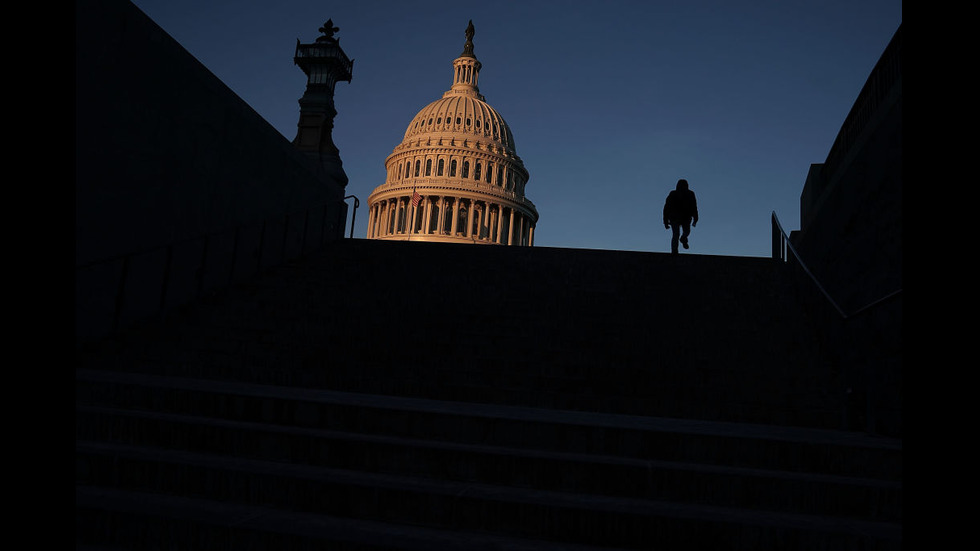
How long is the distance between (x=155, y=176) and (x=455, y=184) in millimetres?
74666

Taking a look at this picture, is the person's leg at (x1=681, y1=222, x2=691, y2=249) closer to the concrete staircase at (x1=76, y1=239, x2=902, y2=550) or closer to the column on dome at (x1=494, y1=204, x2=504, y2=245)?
the concrete staircase at (x1=76, y1=239, x2=902, y2=550)

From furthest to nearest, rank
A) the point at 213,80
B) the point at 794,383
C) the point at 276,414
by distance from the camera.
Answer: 1. the point at 213,80
2. the point at 794,383
3. the point at 276,414

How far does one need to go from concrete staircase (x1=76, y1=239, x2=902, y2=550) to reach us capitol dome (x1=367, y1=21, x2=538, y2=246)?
71.4 m

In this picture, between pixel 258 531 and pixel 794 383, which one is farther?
pixel 794 383

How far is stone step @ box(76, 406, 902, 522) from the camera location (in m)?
4.05

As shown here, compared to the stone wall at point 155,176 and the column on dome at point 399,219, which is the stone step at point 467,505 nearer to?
the stone wall at point 155,176

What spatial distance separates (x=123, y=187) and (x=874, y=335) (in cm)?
865

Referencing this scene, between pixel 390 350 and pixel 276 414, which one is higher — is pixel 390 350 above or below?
above

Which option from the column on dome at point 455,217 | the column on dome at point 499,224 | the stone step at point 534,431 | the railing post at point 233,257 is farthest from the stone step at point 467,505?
the column on dome at point 499,224

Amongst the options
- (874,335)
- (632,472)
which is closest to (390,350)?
(632,472)

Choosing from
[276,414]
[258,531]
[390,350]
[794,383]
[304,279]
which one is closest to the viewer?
[258,531]

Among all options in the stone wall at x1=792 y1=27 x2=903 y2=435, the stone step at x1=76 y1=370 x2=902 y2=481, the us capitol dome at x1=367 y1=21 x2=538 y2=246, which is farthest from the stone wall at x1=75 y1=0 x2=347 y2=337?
the us capitol dome at x1=367 y1=21 x2=538 y2=246

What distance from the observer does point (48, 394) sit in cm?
118

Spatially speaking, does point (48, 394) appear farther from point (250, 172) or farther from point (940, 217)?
point (250, 172)
